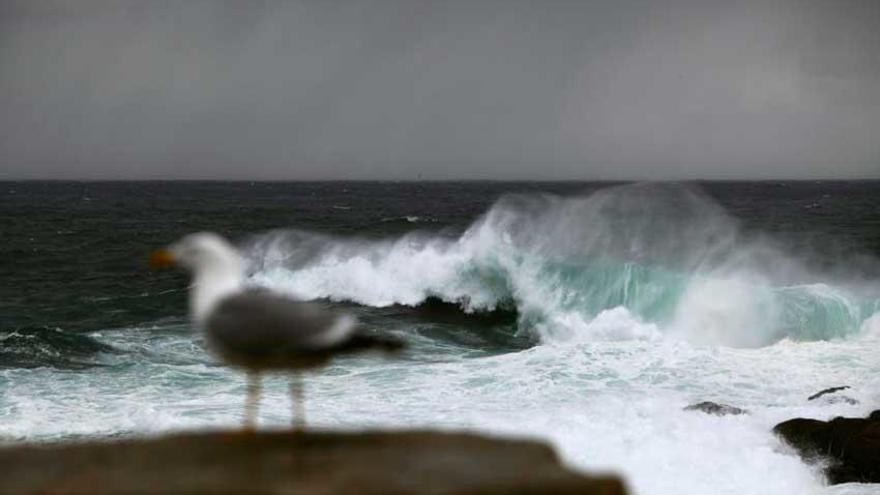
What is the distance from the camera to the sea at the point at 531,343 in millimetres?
11508

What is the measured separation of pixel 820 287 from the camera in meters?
21.5

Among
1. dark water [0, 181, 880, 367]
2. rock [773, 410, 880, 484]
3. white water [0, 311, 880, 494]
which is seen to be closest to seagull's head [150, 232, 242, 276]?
white water [0, 311, 880, 494]

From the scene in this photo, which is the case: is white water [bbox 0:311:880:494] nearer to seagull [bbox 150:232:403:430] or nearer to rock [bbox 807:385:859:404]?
Result: rock [bbox 807:385:859:404]

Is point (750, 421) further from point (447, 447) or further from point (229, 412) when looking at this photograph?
point (447, 447)

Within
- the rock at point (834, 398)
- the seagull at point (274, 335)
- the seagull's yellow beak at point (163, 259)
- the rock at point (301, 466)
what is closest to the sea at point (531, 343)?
the rock at point (834, 398)

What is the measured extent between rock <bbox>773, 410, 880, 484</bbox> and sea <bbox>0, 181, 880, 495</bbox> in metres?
0.25

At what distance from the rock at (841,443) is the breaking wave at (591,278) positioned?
7528 mm

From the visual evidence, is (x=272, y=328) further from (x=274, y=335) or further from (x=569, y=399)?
(x=569, y=399)

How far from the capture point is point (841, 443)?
10.7 meters

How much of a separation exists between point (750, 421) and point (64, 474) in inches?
409

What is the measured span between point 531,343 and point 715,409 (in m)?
8.33

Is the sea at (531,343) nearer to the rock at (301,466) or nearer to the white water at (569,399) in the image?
the white water at (569,399)

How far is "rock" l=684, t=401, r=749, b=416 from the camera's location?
12000 millimetres

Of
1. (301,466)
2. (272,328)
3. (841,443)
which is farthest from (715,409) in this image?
(301,466)
